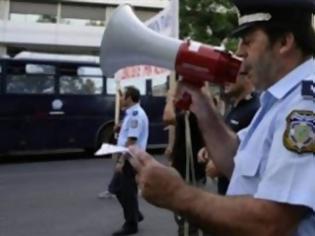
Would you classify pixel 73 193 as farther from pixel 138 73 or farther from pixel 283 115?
pixel 283 115

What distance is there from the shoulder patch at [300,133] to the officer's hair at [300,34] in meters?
0.24

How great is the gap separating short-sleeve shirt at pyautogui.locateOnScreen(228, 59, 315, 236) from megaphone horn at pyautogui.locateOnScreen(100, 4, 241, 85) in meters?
0.29

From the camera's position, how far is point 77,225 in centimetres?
804

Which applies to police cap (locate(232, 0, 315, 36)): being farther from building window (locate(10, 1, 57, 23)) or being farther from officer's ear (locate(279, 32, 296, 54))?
building window (locate(10, 1, 57, 23))

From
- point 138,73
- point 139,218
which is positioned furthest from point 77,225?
point 138,73

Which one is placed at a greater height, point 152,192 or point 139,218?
point 152,192

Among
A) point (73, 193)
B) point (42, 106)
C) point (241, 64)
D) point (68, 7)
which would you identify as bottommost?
point (73, 193)

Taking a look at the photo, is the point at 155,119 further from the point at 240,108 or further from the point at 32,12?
the point at 32,12

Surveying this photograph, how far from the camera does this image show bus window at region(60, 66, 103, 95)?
16594 millimetres

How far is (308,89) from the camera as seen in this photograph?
5.24ft

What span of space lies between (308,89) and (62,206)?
8.13m

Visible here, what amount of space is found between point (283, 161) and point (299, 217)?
14 centimetres

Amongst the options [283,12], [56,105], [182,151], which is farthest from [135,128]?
[56,105]

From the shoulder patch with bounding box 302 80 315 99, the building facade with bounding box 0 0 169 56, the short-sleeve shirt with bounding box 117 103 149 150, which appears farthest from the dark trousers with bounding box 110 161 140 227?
the building facade with bounding box 0 0 169 56
